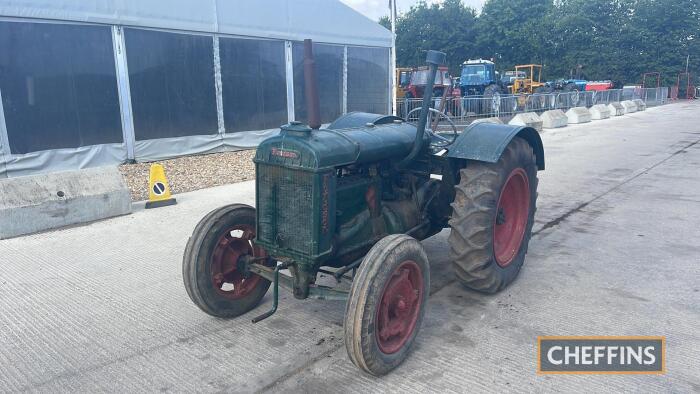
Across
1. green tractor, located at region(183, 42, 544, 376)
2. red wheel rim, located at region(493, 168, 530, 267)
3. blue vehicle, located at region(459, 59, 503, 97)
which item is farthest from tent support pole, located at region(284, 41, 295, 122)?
blue vehicle, located at region(459, 59, 503, 97)

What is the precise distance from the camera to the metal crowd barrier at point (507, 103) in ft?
59.9

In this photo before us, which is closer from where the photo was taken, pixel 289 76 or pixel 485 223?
pixel 485 223

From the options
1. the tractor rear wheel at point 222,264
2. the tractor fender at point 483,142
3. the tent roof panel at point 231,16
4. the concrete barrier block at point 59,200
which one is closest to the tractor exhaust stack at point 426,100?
the tractor fender at point 483,142

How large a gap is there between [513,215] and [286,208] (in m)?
2.20

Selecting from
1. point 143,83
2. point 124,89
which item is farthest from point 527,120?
point 124,89

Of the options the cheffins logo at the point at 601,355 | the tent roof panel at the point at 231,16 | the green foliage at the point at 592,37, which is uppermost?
the green foliage at the point at 592,37

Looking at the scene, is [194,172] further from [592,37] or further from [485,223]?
[592,37]

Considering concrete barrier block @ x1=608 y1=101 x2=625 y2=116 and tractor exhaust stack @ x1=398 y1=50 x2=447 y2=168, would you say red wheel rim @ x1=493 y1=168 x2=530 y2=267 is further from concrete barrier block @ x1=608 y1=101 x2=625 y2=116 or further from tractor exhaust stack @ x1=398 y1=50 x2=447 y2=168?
concrete barrier block @ x1=608 y1=101 x2=625 y2=116

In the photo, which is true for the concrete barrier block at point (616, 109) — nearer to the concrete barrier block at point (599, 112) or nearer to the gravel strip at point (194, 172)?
the concrete barrier block at point (599, 112)

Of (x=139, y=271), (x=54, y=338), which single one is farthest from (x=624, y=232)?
(x=54, y=338)

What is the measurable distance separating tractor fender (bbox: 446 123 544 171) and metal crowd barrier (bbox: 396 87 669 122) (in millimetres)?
10018

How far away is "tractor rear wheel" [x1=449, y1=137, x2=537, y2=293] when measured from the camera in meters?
3.54

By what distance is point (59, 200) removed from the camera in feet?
19.3

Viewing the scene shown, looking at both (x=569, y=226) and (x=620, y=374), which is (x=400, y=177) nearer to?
(x=620, y=374)
